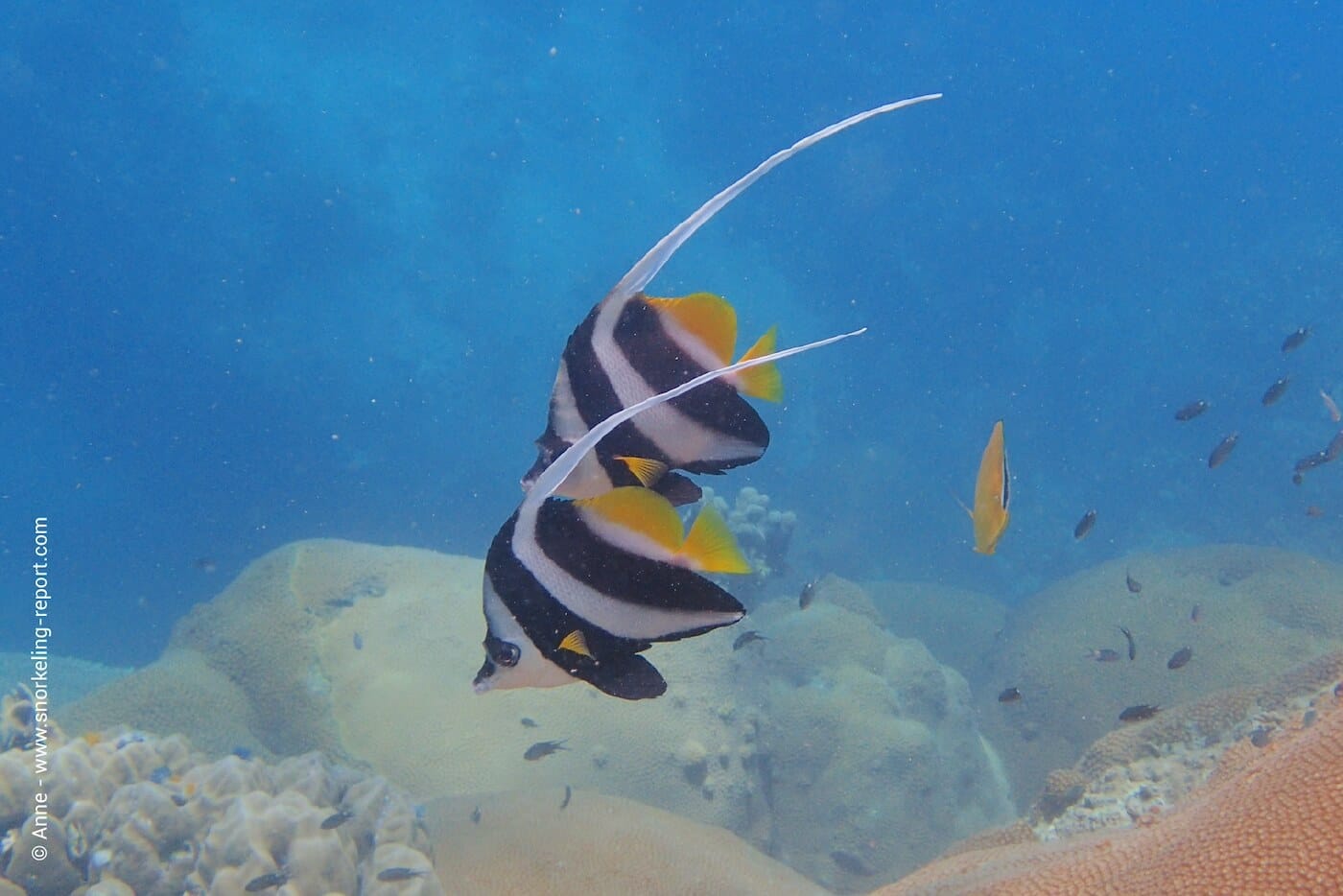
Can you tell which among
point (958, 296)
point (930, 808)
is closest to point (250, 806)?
point (930, 808)

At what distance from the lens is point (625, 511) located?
0.91 meters

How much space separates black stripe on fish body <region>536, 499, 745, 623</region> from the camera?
0.93 meters

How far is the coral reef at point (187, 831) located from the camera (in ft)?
10.7

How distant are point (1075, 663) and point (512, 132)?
98.9 ft

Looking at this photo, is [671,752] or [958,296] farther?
[958,296]

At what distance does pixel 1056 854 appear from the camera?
2631 mm

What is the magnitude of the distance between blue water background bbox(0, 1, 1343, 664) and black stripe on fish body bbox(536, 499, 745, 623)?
64.9ft

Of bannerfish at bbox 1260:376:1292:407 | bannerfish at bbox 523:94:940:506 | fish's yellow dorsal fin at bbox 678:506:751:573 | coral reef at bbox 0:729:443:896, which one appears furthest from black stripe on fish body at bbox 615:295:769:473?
bannerfish at bbox 1260:376:1292:407

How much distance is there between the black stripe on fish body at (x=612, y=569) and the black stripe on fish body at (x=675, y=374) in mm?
216

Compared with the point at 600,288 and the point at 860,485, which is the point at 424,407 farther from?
the point at 860,485

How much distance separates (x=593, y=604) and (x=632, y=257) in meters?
35.1

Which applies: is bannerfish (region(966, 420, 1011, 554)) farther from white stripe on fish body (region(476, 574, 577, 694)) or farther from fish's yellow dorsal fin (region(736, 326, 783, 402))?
white stripe on fish body (region(476, 574, 577, 694))

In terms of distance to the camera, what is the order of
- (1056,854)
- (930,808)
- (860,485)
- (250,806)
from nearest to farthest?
(1056,854)
(250,806)
(930,808)
(860,485)

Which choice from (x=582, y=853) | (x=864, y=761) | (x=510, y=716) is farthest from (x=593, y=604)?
(x=864, y=761)
